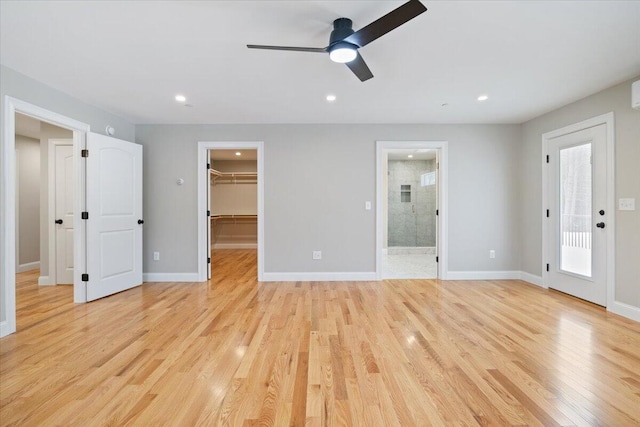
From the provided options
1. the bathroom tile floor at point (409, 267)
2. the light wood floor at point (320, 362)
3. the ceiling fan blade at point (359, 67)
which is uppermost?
the ceiling fan blade at point (359, 67)

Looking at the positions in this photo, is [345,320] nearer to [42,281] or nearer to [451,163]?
[451,163]

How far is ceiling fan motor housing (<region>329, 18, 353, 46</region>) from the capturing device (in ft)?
6.48

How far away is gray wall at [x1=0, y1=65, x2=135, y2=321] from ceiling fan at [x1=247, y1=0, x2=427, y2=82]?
263 cm

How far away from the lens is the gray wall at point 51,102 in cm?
266

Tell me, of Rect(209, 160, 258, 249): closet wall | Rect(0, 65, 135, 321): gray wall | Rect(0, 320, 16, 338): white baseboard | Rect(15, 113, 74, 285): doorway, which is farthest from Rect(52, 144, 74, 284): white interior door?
Rect(209, 160, 258, 249): closet wall

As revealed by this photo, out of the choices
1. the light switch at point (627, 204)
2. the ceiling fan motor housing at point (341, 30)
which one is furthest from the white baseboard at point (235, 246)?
the light switch at point (627, 204)

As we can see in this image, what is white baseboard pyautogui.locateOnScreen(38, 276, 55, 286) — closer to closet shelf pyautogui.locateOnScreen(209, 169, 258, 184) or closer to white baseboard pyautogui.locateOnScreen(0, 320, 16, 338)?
white baseboard pyautogui.locateOnScreen(0, 320, 16, 338)

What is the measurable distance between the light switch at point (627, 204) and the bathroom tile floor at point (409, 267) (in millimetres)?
2477

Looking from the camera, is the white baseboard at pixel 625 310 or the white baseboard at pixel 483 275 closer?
the white baseboard at pixel 625 310

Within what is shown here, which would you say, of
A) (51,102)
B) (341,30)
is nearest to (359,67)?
(341,30)

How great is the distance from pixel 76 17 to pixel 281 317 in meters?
3.04

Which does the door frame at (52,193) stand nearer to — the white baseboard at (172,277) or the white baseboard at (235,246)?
the white baseboard at (172,277)

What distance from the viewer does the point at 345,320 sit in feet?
9.60

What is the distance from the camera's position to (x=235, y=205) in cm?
834
